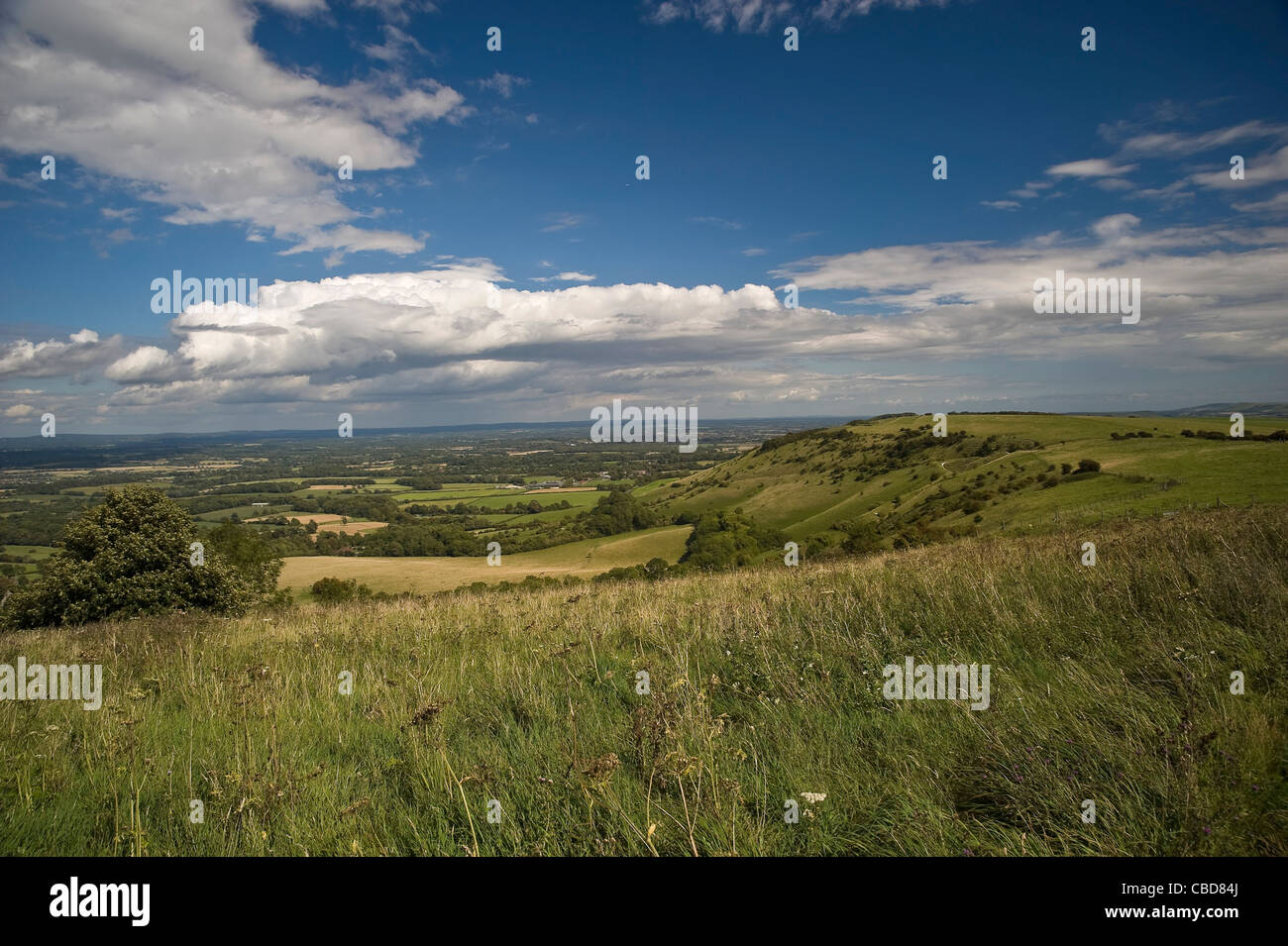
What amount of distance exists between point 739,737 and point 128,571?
24.0 metres

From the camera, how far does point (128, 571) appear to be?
64.9ft

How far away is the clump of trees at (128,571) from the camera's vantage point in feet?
63.1

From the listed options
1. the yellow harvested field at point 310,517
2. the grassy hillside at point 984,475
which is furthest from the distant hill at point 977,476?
the yellow harvested field at point 310,517

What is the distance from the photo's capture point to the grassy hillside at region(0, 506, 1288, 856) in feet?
9.65

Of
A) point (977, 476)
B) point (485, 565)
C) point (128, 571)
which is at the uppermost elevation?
point (977, 476)

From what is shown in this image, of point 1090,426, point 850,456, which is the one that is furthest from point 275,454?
point 1090,426

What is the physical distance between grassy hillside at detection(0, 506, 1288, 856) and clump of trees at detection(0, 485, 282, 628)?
15498 millimetres

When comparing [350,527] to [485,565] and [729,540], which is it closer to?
[485,565]

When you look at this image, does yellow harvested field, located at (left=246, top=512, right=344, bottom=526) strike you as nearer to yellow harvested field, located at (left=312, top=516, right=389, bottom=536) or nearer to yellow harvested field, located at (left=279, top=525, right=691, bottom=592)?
yellow harvested field, located at (left=312, top=516, right=389, bottom=536)

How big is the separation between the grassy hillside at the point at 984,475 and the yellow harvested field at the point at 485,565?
21.3 metres

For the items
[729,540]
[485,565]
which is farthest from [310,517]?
[729,540]

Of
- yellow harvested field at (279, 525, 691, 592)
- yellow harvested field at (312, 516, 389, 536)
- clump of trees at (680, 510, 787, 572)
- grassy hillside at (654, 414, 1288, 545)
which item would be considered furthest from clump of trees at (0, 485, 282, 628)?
yellow harvested field at (312, 516, 389, 536)

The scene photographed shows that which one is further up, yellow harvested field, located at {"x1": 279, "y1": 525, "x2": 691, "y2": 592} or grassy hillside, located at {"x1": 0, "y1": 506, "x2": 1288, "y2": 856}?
grassy hillside, located at {"x1": 0, "y1": 506, "x2": 1288, "y2": 856}
